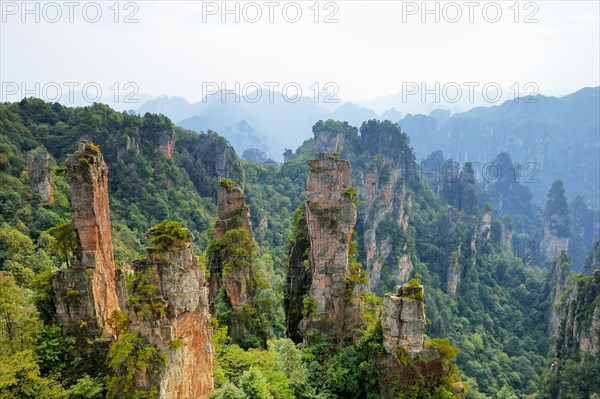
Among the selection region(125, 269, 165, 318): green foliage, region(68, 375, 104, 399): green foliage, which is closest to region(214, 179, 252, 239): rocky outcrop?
region(125, 269, 165, 318): green foliage

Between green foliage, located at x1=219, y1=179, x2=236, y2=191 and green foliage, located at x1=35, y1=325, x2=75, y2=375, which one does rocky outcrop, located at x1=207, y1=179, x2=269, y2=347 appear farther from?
green foliage, located at x1=35, y1=325, x2=75, y2=375

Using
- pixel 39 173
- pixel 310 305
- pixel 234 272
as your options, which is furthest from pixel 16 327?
pixel 39 173

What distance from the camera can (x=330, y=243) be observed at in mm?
21000

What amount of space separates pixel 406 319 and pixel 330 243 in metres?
5.57

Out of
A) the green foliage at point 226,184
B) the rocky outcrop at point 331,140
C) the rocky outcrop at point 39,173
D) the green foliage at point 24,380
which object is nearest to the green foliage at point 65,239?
the green foliage at point 24,380

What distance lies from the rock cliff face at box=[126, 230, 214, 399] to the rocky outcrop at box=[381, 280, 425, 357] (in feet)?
24.3

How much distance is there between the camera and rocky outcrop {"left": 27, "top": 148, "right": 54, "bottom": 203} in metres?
33.9

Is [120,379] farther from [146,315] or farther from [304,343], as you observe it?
[304,343]

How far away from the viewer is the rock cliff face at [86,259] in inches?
584

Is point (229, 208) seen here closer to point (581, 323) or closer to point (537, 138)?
point (581, 323)

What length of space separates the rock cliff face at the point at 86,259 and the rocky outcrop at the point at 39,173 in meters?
22.2

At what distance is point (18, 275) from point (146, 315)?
53.4 ft

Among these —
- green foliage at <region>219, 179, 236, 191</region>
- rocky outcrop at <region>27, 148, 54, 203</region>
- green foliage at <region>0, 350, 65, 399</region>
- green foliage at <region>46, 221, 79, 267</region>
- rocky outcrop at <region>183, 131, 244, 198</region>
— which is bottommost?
green foliage at <region>0, 350, 65, 399</region>

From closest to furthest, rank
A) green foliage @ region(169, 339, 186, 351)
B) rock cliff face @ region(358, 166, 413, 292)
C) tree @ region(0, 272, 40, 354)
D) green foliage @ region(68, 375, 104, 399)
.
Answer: green foliage @ region(169, 339, 186, 351) → green foliage @ region(68, 375, 104, 399) → tree @ region(0, 272, 40, 354) → rock cliff face @ region(358, 166, 413, 292)
